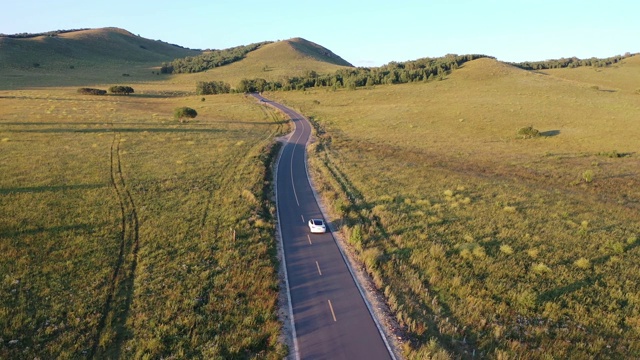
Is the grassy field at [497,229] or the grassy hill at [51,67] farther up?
the grassy hill at [51,67]

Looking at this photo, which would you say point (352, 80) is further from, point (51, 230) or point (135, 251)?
point (135, 251)

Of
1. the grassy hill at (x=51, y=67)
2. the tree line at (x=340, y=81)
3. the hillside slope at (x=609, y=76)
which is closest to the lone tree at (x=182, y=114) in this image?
the tree line at (x=340, y=81)

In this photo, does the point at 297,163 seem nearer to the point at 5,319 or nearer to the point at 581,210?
A: the point at 581,210

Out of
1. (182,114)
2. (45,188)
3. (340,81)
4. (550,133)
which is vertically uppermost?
(340,81)

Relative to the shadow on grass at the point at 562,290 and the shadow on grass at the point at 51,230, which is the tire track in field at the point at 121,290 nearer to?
the shadow on grass at the point at 51,230

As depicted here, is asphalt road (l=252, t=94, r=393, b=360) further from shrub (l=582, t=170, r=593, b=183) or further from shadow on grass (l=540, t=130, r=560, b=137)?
shadow on grass (l=540, t=130, r=560, b=137)

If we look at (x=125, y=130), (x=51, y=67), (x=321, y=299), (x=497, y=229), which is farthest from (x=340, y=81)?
(x=51, y=67)
